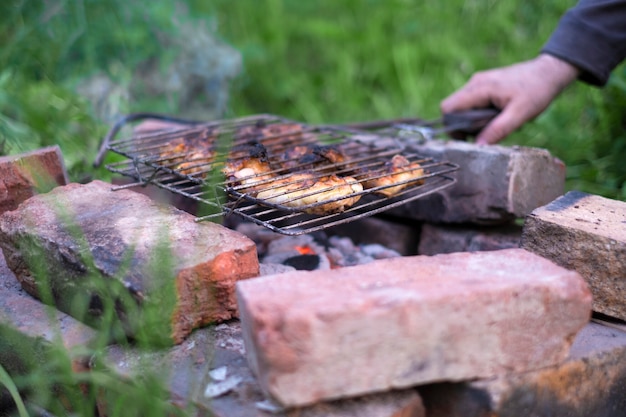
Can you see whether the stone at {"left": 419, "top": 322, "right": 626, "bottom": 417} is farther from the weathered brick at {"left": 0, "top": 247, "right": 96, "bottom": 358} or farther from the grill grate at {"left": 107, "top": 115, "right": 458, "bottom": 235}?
the weathered brick at {"left": 0, "top": 247, "right": 96, "bottom": 358}

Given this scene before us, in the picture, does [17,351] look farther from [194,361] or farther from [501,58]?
[501,58]

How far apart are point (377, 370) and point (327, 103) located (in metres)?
4.02

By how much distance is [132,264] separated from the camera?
171 cm

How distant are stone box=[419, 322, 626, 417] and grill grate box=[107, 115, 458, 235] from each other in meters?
0.58

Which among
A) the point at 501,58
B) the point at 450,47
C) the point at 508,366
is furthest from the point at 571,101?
the point at 508,366

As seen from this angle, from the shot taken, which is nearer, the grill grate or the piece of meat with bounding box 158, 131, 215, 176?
the grill grate

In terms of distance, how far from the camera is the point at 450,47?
518 cm

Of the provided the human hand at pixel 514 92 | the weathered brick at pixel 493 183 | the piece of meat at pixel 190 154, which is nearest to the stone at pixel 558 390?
the weathered brick at pixel 493 183

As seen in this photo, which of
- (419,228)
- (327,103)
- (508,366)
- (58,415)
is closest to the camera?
(508,366)

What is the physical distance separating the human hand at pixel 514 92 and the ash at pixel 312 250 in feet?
2.43

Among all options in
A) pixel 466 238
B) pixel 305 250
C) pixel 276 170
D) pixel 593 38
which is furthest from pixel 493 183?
pixel 593 38

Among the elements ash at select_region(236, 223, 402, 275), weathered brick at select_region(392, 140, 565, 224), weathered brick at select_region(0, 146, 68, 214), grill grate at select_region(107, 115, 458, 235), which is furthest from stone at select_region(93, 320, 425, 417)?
weathered brick at select_region(392, 140, 565, 224)

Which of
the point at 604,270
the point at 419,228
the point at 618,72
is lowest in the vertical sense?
the point at 419,228

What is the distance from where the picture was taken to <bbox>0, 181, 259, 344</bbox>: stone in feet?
5.39
